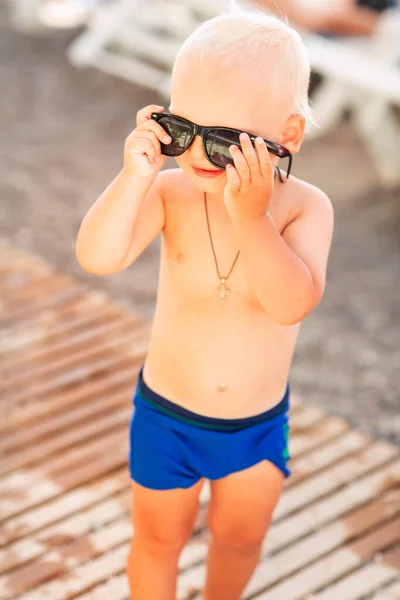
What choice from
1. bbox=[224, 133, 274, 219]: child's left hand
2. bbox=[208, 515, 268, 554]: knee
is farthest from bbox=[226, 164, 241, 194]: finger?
bbox=[208, 515, 268, 554]: knee

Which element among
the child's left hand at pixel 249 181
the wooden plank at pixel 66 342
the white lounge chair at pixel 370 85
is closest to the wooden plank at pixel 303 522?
the wooden plank at pixel 66 342

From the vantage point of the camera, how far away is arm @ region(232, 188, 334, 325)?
5.11 feet

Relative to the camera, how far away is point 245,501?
1789 mm

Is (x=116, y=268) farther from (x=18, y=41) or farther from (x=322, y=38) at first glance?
(x=18, y=41)

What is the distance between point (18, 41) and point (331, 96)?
2803mm

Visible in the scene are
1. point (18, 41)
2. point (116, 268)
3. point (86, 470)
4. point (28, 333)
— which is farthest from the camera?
point (18, 41)

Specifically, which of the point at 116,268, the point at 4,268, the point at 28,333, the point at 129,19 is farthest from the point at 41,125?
the point at 116,268

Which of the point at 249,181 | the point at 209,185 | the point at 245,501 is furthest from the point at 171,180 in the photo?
the point at 245,501

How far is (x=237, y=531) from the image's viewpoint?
6.01ft

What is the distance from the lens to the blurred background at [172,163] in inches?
134

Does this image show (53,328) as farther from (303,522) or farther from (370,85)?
(370,85)

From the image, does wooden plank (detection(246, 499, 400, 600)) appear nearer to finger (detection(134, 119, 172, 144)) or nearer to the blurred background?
the blurred background

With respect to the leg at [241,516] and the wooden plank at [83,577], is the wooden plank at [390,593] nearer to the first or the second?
the leg at [241,516]

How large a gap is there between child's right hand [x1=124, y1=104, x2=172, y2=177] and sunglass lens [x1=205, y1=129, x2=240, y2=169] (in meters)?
0.11
